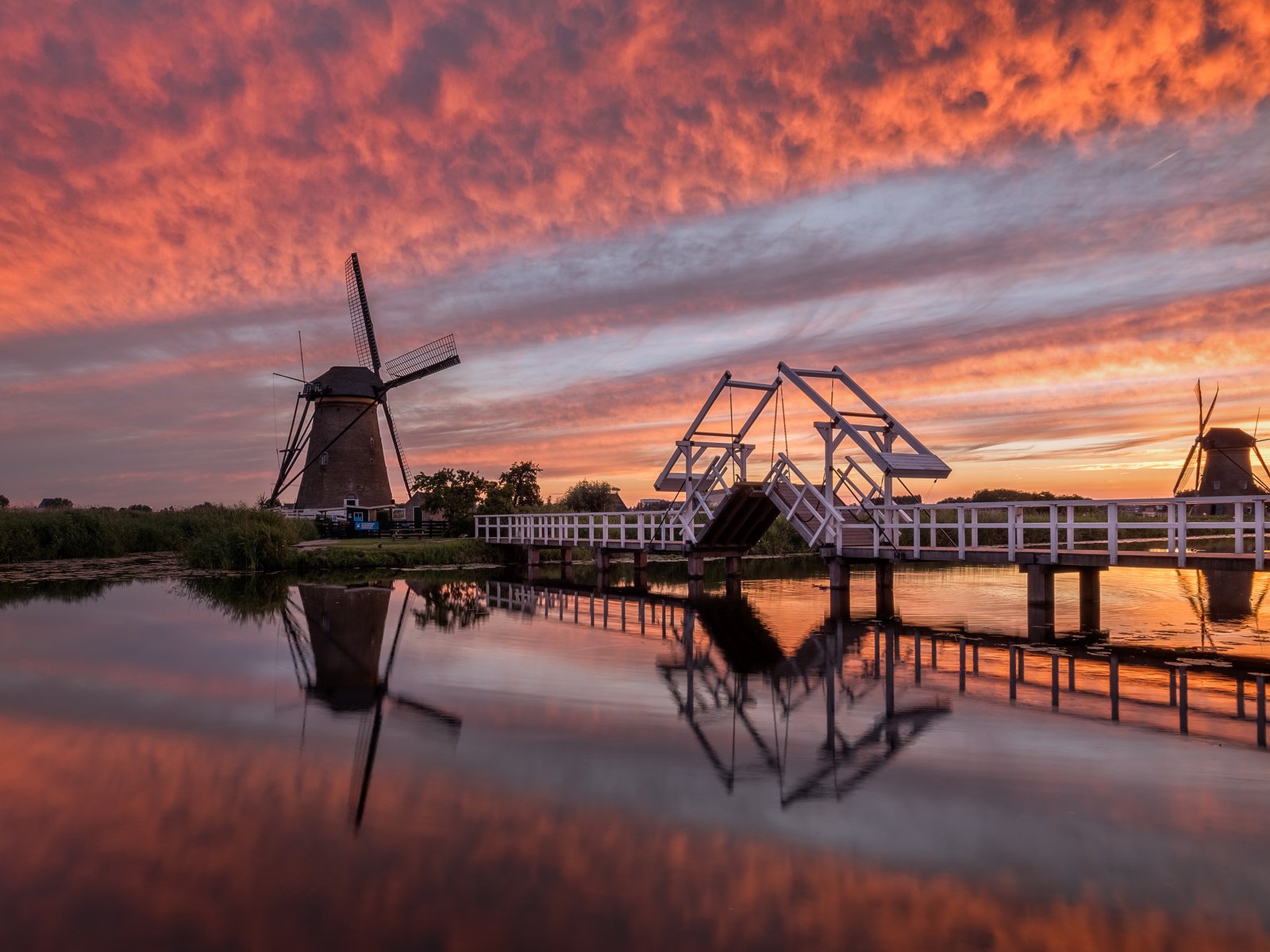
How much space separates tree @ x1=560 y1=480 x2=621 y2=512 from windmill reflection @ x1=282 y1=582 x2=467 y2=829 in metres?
31.0

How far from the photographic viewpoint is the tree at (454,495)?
43062 millimetres

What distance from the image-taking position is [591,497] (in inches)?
2287

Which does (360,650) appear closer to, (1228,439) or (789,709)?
(789,709)

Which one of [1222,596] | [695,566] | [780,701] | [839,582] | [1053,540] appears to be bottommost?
[780,701]

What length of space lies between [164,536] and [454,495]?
1481 centimetres

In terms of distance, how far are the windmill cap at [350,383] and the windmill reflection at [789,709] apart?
35.0m

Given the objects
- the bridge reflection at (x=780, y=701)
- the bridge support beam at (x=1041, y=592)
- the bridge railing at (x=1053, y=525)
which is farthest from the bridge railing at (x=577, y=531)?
the bridge support beam at (x=1041, y=592)

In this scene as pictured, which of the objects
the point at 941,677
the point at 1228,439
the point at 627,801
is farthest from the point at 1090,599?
the point at 1228,439

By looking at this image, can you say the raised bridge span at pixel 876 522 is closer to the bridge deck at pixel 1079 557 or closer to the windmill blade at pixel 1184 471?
the bridge deck at pixel 1079 557

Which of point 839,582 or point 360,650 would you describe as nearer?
point 360,650

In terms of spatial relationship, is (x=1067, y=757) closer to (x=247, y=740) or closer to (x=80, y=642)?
(x=247, y=740)

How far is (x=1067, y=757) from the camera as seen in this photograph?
7.70m

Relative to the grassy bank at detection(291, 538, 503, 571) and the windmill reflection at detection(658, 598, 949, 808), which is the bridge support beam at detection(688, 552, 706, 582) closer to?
the windmill reflection at detection(658, 598, 949, 808)

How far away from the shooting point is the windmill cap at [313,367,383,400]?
149ft
